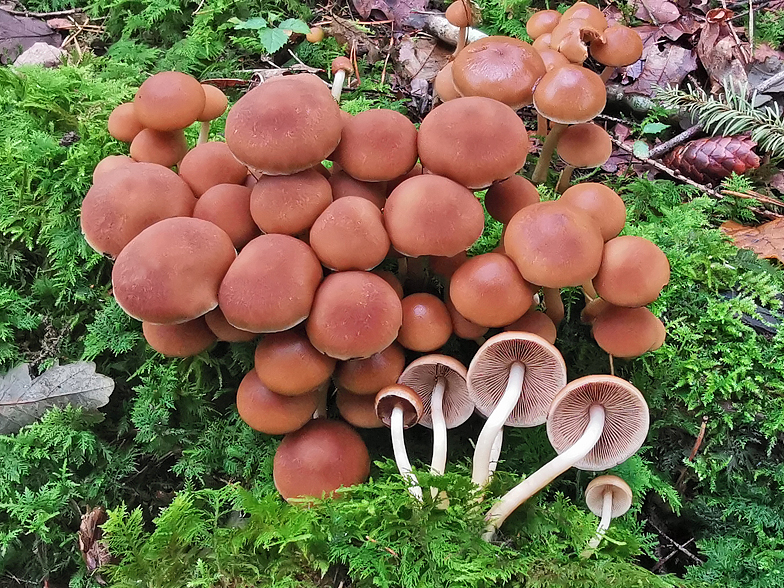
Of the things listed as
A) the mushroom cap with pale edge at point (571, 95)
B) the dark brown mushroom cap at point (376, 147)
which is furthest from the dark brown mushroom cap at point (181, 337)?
the mushroom cap with pale edge at point (571, 95)

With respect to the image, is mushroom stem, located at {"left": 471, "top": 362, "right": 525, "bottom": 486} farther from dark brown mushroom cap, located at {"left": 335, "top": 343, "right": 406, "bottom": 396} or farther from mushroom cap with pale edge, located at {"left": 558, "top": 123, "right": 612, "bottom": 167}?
mushroom cap with pale edge, located at {"left": 558, "top": 123, "right": 612, "bottom": 167}

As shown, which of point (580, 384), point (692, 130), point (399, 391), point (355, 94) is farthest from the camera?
point (355, 94)

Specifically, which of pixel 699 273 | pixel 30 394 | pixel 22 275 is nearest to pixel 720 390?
pixel 699 273

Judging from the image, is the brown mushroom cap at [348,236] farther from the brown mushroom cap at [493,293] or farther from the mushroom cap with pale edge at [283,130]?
the brown mushroom cap at [493,293]

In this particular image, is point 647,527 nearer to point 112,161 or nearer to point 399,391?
point 399,391

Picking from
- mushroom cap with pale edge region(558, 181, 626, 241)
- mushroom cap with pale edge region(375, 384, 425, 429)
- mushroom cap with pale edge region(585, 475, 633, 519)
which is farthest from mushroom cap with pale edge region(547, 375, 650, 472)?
mushroom cap with pale edge region(558, 181, 626, 241)

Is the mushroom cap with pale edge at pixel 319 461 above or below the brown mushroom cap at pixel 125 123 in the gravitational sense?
below
